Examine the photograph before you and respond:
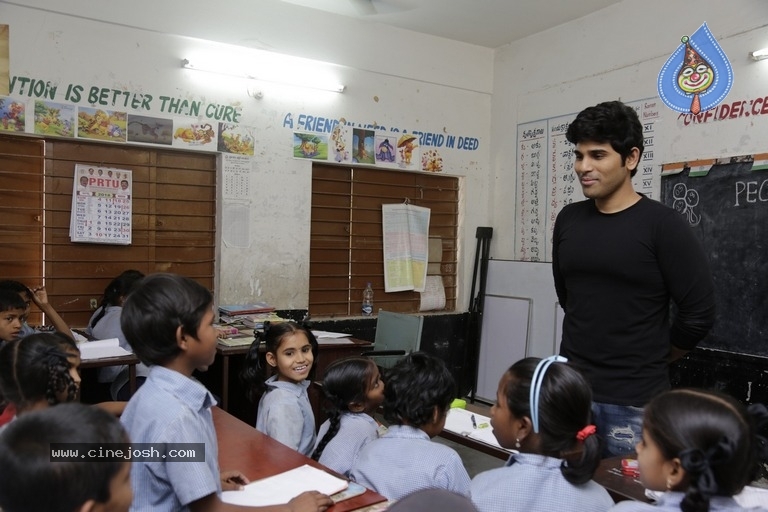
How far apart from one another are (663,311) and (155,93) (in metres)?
3.37

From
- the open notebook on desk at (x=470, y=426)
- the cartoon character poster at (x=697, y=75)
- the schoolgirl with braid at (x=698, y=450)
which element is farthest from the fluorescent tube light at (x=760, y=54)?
the schoolgirl with braid at (x=698, y=450)

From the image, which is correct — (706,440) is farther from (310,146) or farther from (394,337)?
(310,146)

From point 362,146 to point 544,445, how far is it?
3696 mm

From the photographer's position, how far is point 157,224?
13.5 ft

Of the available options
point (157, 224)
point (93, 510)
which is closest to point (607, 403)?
point (93, 510)

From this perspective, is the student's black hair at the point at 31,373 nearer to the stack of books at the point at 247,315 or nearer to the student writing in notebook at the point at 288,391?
the student writing in notebook at the point at 288,391

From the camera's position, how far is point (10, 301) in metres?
2.87

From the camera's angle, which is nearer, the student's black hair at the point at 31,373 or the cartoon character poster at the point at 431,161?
the student's black hair at the point at 31,373

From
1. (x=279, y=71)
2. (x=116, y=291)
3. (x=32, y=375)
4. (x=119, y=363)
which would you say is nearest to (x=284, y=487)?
(x=32, y=375)

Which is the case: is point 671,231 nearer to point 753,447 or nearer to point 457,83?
point 753,447

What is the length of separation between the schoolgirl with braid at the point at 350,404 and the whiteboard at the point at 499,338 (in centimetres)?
278

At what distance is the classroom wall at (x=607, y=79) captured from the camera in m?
3.63

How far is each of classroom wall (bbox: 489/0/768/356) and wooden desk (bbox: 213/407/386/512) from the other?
3.20m

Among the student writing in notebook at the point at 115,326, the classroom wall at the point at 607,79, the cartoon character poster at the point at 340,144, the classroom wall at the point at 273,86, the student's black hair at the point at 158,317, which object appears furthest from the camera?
the cartoon character poster at the point at 340,144
